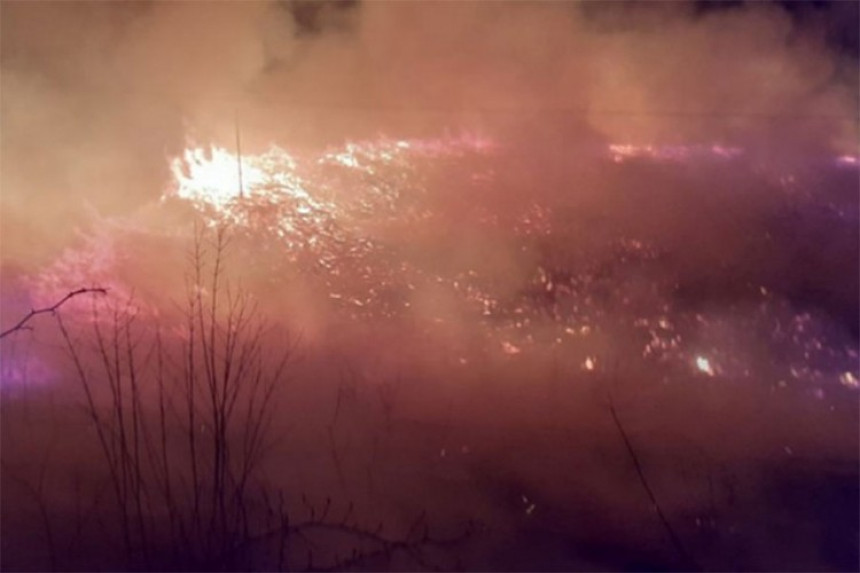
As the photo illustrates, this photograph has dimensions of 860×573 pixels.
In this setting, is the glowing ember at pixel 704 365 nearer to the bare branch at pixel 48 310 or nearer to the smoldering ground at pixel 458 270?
the smoldering ground at pixel 458 270

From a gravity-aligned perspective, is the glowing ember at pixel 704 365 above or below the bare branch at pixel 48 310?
below

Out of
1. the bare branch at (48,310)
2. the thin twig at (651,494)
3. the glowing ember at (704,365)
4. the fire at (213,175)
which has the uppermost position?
the fire at (213,175)

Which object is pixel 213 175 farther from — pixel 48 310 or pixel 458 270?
pixel 458 270

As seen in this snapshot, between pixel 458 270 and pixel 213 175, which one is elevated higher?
pixel 213 175

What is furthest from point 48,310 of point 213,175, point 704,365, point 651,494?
point 704,365

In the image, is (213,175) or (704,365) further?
(213,175)

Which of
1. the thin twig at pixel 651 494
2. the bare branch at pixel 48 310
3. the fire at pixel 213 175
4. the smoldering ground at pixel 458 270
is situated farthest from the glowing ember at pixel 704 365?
the bare branch at pixel 48 310

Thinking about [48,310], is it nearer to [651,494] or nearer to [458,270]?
[458,270]

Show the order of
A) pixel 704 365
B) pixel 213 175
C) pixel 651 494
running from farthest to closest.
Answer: pixel 213 175 < pixel 704 365 < pixel 651 494

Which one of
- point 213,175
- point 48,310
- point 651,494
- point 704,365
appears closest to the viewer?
point 651,494

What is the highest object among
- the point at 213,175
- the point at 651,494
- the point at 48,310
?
the point at 213,175
